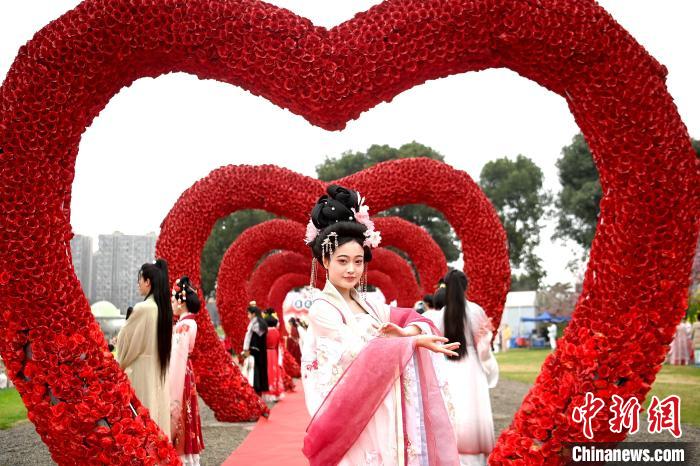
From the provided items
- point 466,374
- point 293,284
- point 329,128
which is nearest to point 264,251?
point 293,284

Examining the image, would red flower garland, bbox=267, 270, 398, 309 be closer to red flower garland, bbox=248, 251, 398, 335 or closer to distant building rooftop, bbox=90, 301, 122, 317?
red flower garland, bbox=248, 251, 398, 335

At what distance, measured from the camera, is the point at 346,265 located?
3.32 m

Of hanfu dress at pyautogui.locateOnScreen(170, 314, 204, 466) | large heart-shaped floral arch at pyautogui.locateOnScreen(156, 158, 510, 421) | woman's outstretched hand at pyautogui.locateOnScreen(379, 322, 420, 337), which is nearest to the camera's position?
woman's outstretched hand at pyautogui.locateOnScreen(379, 322, 420, 337)

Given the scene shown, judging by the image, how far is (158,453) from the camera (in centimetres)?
383

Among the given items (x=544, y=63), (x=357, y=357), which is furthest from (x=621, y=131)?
(x=357, y=357)

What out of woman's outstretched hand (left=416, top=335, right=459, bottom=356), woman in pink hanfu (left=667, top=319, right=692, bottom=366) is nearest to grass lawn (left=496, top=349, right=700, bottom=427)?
woman in pink hanfu (left=667, top=319, right=692, bottom=366)

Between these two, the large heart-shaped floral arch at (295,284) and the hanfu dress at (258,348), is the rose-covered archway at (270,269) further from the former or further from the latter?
the hanfu dress at (258,348)

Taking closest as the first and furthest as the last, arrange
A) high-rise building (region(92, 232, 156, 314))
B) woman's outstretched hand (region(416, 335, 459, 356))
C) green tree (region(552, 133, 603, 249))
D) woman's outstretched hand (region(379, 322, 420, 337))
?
woman's outstretched hand (region(416, 335, 459, 356))
woman's outstretched hand (region(379, 322, 420, 337))
green tree (region(552, 133, 603, 249))
high-rise building (region(92, 232, 156, 314))

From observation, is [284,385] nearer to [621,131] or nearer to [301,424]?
A: [301,424]

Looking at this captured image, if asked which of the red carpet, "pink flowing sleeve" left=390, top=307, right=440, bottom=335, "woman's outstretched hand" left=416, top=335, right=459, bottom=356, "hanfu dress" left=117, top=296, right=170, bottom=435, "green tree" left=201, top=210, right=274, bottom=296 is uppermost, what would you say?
"green tree" left=201, top=210, right=274, bottom=296

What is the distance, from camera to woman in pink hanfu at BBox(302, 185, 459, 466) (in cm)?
305

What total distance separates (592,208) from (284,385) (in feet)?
59.1

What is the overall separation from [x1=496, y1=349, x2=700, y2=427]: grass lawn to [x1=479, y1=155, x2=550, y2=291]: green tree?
14364 millimetres

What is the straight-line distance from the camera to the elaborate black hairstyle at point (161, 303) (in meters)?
4.88
